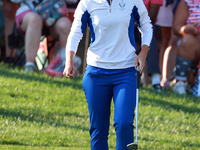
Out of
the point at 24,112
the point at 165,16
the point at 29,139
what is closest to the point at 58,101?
the point at 24,112

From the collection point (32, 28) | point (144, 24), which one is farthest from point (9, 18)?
point (144, 24)

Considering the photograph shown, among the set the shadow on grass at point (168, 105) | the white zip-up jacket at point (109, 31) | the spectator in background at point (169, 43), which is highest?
the white zip-up jacket at point (109, 31)

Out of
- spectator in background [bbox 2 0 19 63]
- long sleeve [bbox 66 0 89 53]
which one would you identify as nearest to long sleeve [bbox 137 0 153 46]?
long sleeve [bbox 66 0 89 53]

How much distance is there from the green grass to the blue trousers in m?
1.00

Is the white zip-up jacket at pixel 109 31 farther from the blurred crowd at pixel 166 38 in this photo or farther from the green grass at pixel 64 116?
the blurred crowd at pixel 166 38

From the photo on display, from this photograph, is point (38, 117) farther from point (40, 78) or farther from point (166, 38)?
point (166, 38)

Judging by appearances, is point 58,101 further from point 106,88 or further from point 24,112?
point 106,88

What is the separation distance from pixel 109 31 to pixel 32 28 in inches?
136

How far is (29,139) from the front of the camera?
417 cm

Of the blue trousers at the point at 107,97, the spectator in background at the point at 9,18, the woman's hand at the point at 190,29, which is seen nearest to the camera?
the blue trousers at the point at 107,97

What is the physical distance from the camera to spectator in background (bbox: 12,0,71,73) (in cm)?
633

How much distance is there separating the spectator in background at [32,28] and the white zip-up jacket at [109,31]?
3277 mm

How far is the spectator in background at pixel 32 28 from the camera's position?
6328 mm

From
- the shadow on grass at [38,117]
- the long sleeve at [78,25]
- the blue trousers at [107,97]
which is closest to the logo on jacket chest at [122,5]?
the long sleeve at [78,25]
